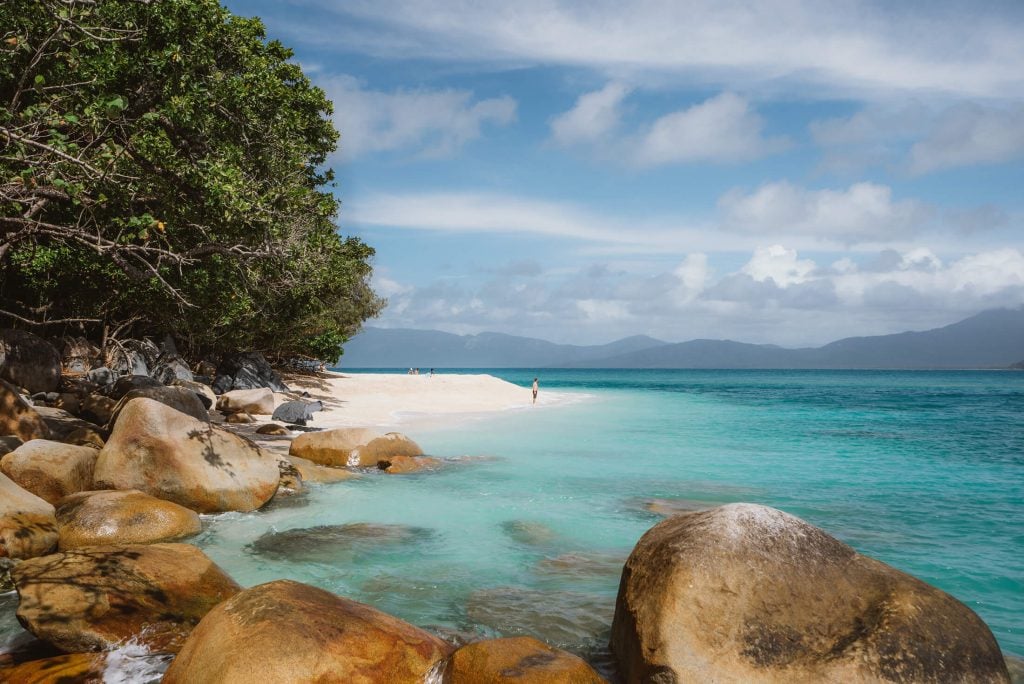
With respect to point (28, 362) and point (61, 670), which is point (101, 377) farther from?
point (61, 670)

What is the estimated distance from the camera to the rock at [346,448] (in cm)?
1616

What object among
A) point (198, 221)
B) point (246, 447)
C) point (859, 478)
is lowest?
point (859, 478)

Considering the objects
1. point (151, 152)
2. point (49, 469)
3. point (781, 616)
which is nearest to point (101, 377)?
point (151, 152)

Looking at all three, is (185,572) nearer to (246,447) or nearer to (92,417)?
(246,447)

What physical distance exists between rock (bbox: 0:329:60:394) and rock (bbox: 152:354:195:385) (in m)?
5.60

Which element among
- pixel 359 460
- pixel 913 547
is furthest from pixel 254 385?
pixel 913 547

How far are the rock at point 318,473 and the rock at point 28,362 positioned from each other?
29.1 feet

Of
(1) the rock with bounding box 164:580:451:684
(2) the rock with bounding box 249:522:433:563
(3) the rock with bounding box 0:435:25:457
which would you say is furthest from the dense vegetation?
(1) the rock with bounding box 164:580:451:684

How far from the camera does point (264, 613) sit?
16.4 ft

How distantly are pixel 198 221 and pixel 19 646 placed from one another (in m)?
9.00

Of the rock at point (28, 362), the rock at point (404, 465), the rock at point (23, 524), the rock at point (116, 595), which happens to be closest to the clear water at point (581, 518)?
the rock at point (404, 465)

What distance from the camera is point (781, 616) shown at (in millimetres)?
5203

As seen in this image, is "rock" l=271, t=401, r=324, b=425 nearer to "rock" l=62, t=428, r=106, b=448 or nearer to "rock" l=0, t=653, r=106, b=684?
"rock" l=62, t=428, r=106, b=448

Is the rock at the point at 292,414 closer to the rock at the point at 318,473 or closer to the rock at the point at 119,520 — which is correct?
the rock at the point at 318,473
